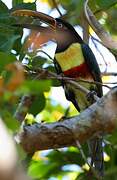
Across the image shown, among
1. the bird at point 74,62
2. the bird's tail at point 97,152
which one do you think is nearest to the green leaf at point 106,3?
the bird at point 74,62

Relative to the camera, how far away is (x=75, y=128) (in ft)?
5.12

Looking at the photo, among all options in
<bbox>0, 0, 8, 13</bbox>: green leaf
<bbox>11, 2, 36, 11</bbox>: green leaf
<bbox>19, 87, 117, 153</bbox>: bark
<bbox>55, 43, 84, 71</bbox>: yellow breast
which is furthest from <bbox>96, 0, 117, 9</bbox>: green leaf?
<bbox>55, 43, 84, 71</bbox>: yellow breast

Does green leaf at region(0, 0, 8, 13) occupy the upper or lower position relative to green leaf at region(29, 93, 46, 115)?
upper

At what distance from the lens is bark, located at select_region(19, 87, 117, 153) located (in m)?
1.53

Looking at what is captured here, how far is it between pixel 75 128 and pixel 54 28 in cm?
170

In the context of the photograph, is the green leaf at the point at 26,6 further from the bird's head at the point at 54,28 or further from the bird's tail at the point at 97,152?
the bird's tail at the point at 97,152

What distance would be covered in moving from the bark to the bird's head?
3.31 ft

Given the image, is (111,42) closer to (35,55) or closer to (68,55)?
(35,55)

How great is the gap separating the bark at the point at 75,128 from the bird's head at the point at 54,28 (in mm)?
1008

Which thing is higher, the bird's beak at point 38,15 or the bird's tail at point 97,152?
the bird's beak at point 38,15

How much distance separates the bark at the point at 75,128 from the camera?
5.01 ft

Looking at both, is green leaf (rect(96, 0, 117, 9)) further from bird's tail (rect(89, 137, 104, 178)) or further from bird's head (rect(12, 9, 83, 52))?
bird's tail (rect(89, 137, 104, 178))

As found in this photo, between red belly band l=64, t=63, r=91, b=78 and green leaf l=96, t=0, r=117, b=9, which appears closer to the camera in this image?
green leaf l=96, t=0, r=117, b=9

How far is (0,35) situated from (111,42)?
55 centimetres
